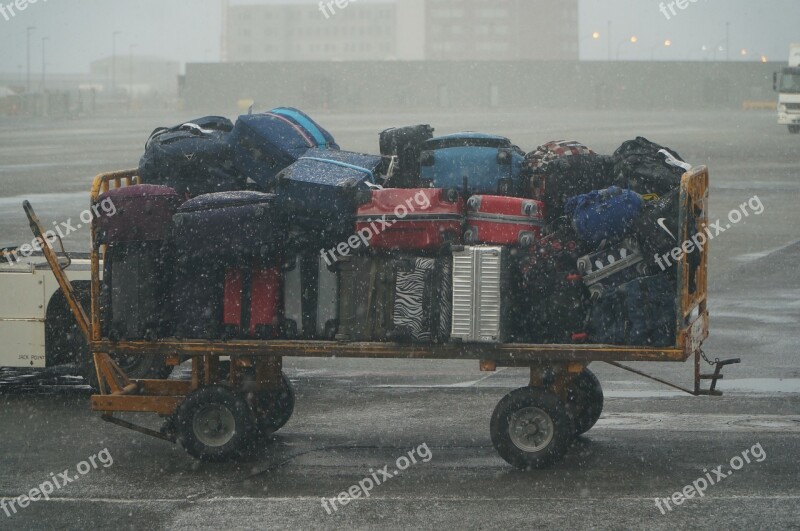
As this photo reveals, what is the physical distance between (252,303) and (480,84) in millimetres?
100199

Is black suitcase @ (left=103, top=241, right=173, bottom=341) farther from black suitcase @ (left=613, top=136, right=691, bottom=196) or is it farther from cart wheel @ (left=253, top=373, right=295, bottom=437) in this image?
black suitcase @ (left=613, top=136, right=691, bottom=196)

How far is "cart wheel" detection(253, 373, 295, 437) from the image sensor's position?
9227mm

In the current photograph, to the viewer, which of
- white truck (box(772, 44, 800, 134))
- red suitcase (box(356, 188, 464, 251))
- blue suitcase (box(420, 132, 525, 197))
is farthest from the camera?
white truck (box(772, 44, 800, 134))

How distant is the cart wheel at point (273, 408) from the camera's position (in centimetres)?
923

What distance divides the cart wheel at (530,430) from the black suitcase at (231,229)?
6.60ft

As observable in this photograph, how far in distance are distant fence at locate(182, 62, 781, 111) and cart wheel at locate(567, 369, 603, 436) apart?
9060cm

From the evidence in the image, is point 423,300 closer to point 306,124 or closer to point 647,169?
point 647,169

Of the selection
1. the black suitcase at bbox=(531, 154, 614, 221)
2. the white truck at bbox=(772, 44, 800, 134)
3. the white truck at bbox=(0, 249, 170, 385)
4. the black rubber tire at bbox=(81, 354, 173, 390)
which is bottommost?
the black rubber tire at bbox=(81, 354, 173, 390)

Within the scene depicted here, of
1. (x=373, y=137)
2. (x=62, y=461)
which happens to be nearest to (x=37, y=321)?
(x=62, y=461)

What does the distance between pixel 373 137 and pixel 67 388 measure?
4178 centimetres

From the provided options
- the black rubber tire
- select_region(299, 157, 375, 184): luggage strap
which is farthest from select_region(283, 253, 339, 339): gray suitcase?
the black rubber tire

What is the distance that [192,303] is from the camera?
8.49 meters

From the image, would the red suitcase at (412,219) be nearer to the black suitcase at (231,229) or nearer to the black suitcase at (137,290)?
the black suitcase at (231,229)

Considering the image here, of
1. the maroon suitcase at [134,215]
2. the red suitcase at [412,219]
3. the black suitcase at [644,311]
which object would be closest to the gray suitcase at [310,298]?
the red suitcase at [412,219]
